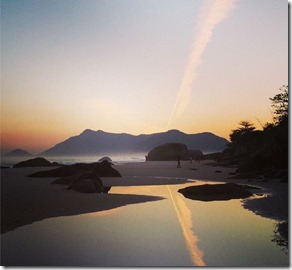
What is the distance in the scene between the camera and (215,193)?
812 centimetres

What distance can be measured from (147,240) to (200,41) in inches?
159

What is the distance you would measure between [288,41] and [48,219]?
542 cm

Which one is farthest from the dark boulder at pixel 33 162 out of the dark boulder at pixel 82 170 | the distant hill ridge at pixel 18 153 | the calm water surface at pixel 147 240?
the calm water surface at pixel 147 240

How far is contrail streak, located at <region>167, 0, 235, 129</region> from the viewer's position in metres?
6.15

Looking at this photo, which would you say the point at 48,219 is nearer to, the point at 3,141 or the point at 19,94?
the point at 3,141

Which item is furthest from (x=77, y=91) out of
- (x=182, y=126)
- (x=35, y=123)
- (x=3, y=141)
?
(x=182, y=126)

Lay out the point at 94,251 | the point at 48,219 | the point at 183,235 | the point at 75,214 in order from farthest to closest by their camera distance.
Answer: the point at 75,214 → the point at 48,219 → the point at 183,235 → the point at 94,251

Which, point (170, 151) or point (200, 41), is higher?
point (200, 41)

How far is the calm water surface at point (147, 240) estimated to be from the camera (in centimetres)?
392

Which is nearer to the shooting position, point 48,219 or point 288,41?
point 48,219

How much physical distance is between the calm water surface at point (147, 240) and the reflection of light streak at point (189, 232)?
0.01 meters

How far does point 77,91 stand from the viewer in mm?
6406

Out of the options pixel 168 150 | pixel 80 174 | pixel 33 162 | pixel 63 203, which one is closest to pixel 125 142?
pixel 63 203

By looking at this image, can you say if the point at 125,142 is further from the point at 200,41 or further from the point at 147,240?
the point at 147,240
